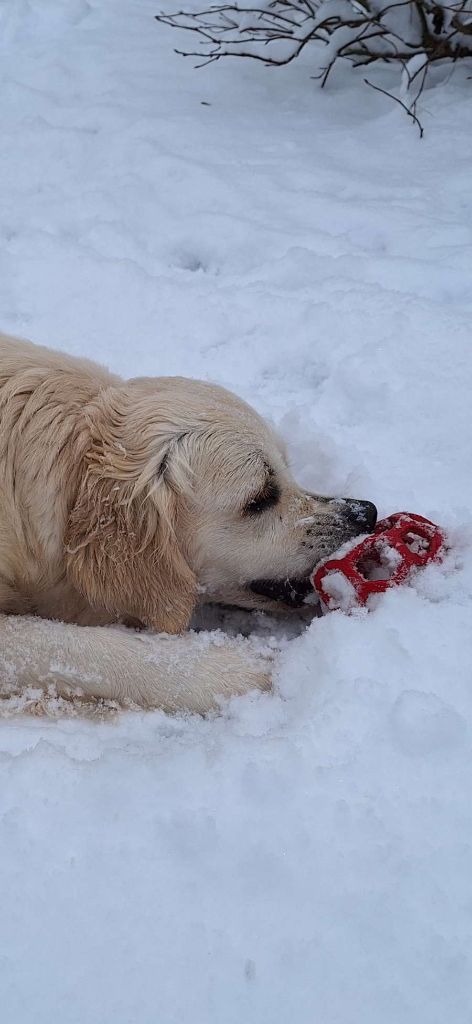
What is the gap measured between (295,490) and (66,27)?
7011 millimetres

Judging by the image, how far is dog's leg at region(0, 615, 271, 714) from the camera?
93.6 inches

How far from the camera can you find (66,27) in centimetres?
785

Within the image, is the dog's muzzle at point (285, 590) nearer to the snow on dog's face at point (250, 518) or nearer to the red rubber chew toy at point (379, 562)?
the snow on dog's face at point (250, 518)

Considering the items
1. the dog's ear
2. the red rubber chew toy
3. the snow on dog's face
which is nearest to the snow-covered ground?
the red rubber chew toy

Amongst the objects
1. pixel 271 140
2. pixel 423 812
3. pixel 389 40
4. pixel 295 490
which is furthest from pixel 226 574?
pixel 389 40

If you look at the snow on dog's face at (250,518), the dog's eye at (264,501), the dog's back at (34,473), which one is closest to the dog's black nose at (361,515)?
the snow on dog's face at (250,518)

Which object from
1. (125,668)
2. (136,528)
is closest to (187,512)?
(136,528)

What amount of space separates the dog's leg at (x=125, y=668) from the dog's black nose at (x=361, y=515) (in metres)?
0.57

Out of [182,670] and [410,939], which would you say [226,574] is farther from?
[410,939]

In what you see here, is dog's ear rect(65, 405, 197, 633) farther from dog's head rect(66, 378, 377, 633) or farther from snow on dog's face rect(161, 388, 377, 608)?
snow on dog's face rect(161, 388, 377, 608)

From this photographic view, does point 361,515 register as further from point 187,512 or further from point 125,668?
point 125,668

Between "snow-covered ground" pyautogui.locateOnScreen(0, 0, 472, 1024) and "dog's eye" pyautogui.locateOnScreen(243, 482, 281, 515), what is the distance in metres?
0.42

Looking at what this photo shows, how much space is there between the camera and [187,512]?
8.93 feet

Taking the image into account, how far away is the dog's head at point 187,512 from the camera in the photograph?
259 cm
